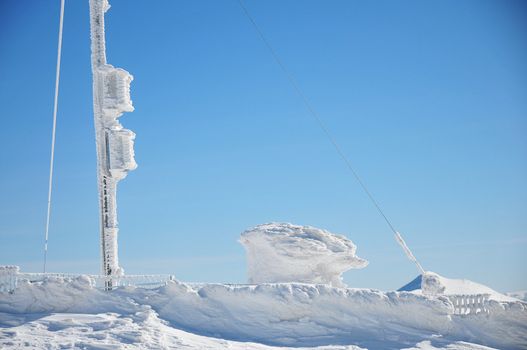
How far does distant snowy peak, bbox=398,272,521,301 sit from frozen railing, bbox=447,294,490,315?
4.68 ft

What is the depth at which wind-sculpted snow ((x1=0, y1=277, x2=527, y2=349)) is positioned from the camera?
807 inches

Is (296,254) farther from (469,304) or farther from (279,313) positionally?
(469,304)

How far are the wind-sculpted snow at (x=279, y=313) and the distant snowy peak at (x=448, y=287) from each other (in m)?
3.26

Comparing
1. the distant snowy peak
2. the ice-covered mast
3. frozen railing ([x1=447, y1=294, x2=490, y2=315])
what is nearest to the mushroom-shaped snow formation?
the distant snowy peak

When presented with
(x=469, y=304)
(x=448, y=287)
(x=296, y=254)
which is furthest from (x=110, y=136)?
→ (x=448, y=287)

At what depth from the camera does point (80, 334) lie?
1836cm

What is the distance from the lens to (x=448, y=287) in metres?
A: 28.7

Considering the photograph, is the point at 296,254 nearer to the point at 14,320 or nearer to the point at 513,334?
the point at 513,334

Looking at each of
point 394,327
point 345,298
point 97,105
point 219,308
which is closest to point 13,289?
point 219,308

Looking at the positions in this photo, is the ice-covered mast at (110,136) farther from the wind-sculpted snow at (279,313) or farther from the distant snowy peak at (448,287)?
the distant snowy peak at (448,287)

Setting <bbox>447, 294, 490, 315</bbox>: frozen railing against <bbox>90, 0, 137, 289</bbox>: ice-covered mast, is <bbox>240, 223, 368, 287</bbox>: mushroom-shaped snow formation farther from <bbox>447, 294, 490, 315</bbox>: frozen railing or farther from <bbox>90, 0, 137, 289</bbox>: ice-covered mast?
<bbox>90, 0, 137, 289</bbox>: ice-covered mast

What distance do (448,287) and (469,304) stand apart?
5.09m

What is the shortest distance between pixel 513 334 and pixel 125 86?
1854 centimetres

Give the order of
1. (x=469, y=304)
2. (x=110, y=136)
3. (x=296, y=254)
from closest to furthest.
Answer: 1. (x=469, y=304)
2. (x=296, y=254)
3. (x=110, y=136)
